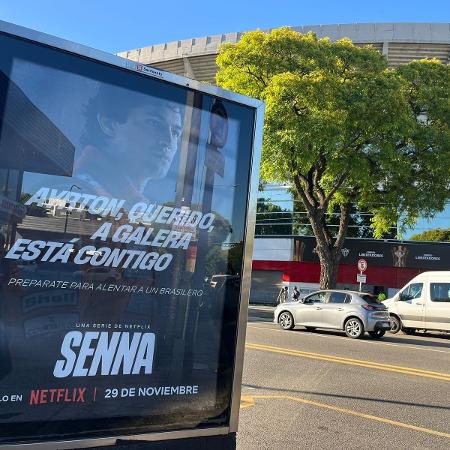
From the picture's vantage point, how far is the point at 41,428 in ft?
7.81

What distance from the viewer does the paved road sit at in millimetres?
5223

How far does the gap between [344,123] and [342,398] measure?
1371 cm

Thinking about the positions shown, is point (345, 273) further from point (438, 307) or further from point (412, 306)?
point (438, 307)

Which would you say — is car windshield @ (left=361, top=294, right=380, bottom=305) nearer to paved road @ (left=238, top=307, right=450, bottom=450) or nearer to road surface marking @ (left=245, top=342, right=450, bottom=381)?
paved road @ (left=238, top=307, right=450, bottom=450)

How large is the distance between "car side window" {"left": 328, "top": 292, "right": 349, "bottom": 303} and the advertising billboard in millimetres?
13038

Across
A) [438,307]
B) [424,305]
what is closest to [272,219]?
[424,305]

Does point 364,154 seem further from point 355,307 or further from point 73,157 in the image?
point 73,157

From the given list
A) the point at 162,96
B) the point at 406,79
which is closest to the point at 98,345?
the point at 162,96

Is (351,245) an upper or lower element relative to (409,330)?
upper

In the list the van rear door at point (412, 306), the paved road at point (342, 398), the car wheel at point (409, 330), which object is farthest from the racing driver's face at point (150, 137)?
the car wheel at point (409, 330)

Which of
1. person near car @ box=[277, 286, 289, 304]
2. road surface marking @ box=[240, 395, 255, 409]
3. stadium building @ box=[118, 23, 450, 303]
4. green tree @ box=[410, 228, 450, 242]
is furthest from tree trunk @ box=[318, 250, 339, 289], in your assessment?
road surface marking @ box=[240, 395, 255, 409]

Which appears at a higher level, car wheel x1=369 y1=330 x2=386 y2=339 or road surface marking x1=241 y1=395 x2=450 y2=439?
car wheel x1=369 y1=330 x2=386 y2=339

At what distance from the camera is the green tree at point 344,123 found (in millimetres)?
18828

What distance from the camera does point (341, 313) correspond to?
1515 cm
